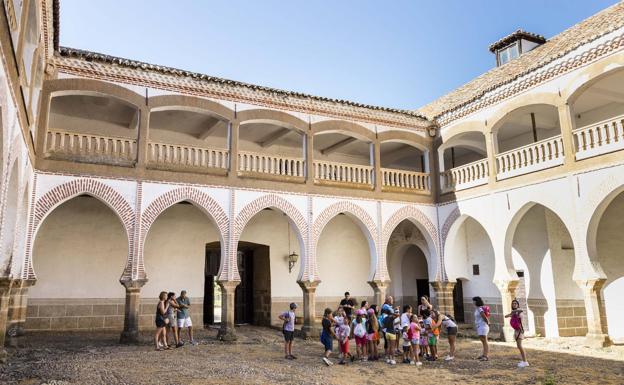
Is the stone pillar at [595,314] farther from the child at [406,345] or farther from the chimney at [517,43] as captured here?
the chimney at [517,43]

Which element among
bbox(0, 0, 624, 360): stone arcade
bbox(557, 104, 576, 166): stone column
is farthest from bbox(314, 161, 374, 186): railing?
bbox(557, 104, 576, 166): stone column

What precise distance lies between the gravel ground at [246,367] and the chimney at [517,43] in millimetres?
12316

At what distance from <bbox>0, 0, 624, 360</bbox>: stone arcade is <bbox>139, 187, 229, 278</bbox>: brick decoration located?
0.13ft

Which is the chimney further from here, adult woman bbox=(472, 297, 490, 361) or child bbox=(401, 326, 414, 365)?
child bbox=(401, 326, 414, 365)

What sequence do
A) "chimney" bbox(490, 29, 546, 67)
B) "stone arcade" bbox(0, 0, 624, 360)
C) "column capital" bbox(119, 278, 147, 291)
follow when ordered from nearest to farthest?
1. "stone arcade" bbox(0, 0, 624, 360)
2. "column capital" bbox(119, 278, 147, 291)
3. "chimney" bbox(490, 29, 546, 67)

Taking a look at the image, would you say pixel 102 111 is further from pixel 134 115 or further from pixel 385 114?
pixel 385 114

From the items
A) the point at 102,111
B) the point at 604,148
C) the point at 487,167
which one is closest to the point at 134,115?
the point at 102,111

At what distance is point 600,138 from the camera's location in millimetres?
12125

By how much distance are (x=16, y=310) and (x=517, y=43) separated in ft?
62.0

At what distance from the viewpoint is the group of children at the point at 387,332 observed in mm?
9719

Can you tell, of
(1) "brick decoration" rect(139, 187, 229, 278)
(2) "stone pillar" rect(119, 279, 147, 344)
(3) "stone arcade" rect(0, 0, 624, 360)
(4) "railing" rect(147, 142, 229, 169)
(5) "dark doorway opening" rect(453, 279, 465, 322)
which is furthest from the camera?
(5) "dark doorway opening" rect(453, 279, 465, 322)

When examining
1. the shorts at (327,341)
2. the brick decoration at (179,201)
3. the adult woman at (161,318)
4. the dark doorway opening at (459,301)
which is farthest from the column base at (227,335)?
the dark doorway opening at (459,301)

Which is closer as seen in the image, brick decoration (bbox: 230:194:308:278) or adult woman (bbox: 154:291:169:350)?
adult woman (bbox: 154:291:169:350)

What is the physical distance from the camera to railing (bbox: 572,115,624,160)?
445 inches
